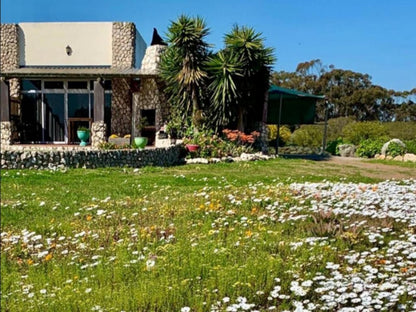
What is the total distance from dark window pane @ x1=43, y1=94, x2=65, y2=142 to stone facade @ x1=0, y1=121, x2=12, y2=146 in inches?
101

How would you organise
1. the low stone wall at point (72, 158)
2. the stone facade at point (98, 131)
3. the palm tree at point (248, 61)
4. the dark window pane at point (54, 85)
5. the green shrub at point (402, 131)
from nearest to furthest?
the low stone wall at point (72, 158)
the palm tree at point (248, 61)
the stone facade at point (98, 131)
the dark window pane at point (54, 85)
the green shrub at point (402, 131)

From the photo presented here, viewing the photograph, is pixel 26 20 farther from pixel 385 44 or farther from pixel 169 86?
pixel 385 44

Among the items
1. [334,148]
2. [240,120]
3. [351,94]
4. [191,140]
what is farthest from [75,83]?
[351,94]

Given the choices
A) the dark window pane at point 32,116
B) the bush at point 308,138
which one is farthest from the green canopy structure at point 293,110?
the dark window pane at point 32,116

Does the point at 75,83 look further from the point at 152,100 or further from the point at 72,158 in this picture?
the point at 72,158

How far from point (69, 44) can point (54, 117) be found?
4.54 meters

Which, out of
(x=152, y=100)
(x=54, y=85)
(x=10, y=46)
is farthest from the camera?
A: (x=10, y=46)

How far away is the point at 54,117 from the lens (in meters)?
19.8

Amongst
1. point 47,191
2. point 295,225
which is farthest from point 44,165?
point 295,225

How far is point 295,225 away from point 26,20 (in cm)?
2164

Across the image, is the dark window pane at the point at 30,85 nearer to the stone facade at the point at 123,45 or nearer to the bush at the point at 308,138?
the stone facade at the point at 123,45

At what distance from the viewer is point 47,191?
7.58 metres

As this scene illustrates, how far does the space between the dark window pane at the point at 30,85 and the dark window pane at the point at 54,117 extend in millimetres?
Answer: 646

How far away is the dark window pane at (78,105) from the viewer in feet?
64.2
